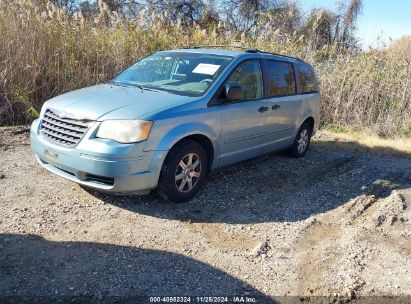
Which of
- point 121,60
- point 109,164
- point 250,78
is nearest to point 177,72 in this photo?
point 250,78

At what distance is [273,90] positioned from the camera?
20.5 feet

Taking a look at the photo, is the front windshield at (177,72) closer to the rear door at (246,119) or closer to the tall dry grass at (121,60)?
the rear door at (246,119)

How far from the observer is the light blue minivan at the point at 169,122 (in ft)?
14.4

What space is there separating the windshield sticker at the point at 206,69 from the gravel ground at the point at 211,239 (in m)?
1.46

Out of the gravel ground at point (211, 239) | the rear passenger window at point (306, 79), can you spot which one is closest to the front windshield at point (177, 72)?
the gravel ground at point (211, 239)

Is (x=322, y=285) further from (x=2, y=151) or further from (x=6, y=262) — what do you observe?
(x=2, y=151)

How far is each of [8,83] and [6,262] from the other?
17.8ft

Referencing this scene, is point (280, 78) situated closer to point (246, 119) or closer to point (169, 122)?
point (246, 119)

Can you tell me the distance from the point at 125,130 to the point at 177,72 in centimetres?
156

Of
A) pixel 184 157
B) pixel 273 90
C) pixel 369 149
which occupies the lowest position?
pixel 369 149

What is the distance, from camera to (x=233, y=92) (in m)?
5.20

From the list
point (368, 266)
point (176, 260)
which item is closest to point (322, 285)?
point (368, 266)

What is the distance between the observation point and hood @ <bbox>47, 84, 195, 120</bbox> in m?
4.51

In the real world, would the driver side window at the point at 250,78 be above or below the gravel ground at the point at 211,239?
above
